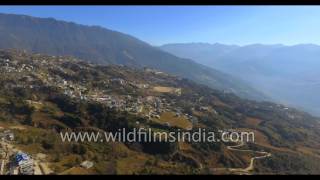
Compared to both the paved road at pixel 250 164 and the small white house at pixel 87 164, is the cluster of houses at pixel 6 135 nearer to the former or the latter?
the small white house at pixel 87 164

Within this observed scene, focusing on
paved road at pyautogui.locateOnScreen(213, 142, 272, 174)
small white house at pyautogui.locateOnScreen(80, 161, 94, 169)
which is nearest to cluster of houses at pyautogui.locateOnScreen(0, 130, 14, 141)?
small white house at pyautogui.locateOnScreen(80, 161, 94, 169)

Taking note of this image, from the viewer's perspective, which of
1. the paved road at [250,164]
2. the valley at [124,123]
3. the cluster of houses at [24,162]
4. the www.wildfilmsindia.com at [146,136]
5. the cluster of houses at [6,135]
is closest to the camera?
the cluster of houses at [24,162]

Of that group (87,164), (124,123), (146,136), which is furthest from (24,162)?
(124,123)

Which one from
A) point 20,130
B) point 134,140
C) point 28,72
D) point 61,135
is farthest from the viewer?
point 28,72

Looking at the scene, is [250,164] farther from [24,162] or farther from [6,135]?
[24,162]

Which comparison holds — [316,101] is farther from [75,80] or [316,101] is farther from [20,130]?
[20,130]

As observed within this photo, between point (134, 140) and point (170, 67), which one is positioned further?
point (170, 67)

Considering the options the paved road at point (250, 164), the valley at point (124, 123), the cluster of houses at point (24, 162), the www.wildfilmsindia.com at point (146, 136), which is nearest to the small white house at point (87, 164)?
the valley at point (124, 123)
